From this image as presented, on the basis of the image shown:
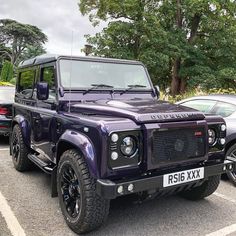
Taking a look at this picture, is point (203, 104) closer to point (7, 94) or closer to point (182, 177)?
point (182, 177)

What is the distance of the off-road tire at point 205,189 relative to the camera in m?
4.45

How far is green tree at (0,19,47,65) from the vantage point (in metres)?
48.0

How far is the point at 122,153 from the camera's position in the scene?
330 cm

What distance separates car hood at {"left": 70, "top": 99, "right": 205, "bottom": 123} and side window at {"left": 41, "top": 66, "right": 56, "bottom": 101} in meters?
0.45

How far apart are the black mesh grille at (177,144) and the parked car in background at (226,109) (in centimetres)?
183

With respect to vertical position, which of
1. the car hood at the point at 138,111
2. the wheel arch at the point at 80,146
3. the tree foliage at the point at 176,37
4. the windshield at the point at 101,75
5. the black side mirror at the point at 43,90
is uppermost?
the tree foliage at the point at 176,37

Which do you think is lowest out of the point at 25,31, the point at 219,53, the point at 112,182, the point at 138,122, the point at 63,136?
the point at 112,182

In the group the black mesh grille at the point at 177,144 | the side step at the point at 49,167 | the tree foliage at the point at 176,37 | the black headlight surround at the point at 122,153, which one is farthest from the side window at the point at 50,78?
the tree foliage at the point at 176,37

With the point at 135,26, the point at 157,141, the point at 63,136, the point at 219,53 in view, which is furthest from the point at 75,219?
the point at 219,53

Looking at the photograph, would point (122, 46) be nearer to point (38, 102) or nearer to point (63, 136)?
point (38, 102)

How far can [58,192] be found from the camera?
403 cm

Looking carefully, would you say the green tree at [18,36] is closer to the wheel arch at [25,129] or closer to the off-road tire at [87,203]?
the wheel arch at [25,129]

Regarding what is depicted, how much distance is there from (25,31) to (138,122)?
48349 millimetres

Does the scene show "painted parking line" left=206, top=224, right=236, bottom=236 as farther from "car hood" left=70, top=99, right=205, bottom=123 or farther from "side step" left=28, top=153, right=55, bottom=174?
"side step" left=28, top=153, right=55, bottom=174
